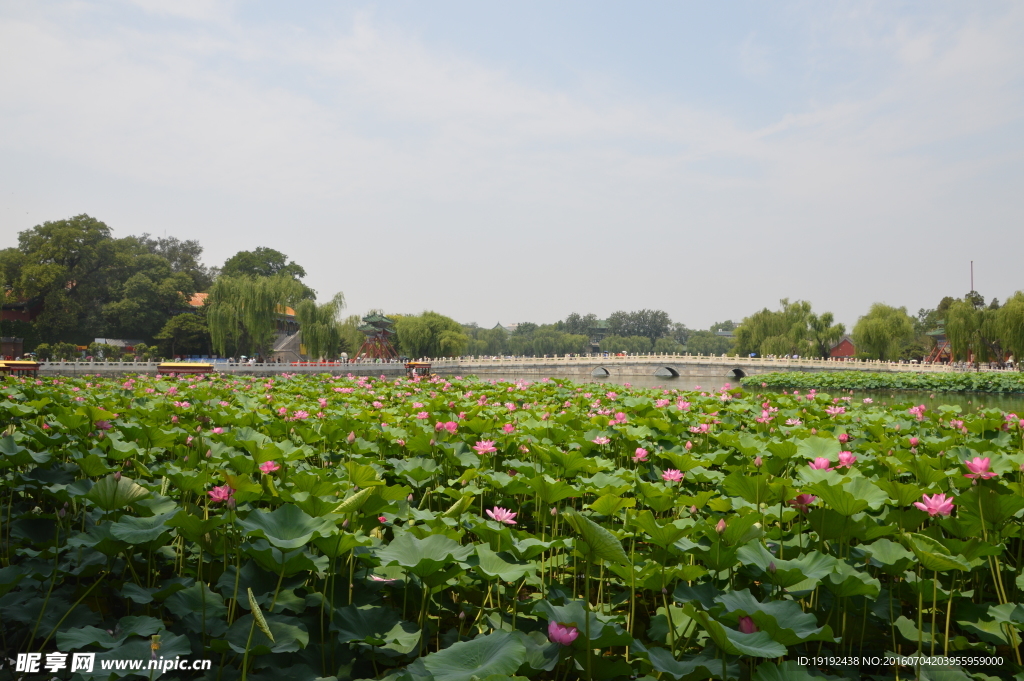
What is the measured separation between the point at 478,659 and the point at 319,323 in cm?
3012

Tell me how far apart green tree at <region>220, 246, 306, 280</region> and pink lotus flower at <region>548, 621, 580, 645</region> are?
4707 centimetres

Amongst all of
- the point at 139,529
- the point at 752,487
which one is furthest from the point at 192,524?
the point at 752,487

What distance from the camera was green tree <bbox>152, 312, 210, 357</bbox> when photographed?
35.2 m

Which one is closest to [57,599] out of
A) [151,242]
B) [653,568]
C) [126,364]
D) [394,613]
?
[394,613]

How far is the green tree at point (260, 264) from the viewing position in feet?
153

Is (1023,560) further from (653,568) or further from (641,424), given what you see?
(641,424)

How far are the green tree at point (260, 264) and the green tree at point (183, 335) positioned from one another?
9327 mm

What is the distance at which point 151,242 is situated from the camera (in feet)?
153

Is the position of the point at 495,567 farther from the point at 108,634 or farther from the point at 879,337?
the point at 879,337

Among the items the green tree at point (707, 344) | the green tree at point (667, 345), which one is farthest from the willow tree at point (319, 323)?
the green tree at point (707, 344)

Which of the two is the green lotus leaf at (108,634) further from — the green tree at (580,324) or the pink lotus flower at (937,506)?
the green tree at (580,324)

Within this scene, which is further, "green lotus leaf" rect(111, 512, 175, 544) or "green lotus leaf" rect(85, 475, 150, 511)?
"green lotus leaf" rect(85, 475, 150, 511)

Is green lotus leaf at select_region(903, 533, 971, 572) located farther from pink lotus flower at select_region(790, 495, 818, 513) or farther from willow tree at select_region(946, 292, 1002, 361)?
willow tree at select_region(946, 292, 1002, 361)

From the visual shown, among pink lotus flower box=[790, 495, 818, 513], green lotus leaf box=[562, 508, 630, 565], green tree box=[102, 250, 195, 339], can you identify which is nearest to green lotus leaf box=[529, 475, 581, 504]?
green lotus leaf box=[562, 508, 630, 565]
